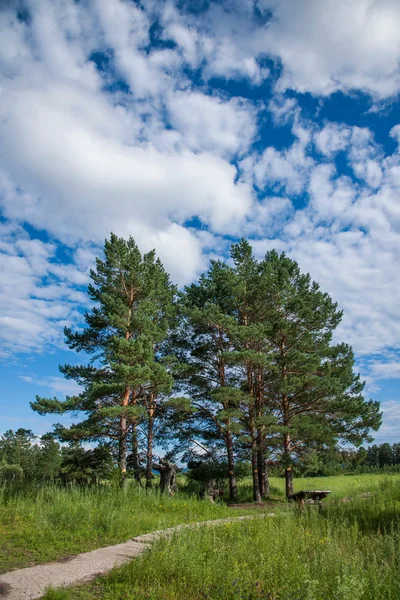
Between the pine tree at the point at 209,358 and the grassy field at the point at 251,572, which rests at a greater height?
the pine tree at the point at 209,358

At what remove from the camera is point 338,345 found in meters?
22.9

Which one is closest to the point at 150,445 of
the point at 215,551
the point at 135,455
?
the point at 135,455

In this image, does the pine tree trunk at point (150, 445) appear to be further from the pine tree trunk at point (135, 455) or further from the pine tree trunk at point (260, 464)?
the pine tree trunk at point (260, 464)

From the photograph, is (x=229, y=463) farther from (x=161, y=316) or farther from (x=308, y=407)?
(x=161, y=316)

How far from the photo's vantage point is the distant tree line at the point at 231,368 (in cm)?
1839

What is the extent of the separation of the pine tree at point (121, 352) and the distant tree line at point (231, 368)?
0.20 ft

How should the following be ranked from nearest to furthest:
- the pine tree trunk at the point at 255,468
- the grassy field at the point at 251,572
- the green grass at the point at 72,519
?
the grassy field at the point at 251,572 < the green grass at the point at 72,519 < the pine tree trunk at the point at 255,468

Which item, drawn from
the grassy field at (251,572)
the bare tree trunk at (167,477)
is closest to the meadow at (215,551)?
the grassy field at (251,572)

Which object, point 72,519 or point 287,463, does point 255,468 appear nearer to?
point 287,463

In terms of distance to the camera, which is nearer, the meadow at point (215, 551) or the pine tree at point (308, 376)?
the meadow at point (215, 551)

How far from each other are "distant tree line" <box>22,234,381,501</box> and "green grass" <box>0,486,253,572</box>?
5.88 meters

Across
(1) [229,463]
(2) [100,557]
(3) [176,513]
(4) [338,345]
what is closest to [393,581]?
(2) [100,557]

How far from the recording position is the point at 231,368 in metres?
21.2

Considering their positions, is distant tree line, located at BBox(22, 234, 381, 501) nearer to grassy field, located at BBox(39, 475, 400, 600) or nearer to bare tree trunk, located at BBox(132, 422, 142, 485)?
bare tree trunk, located at BBox(132, 422, 142, 485)
